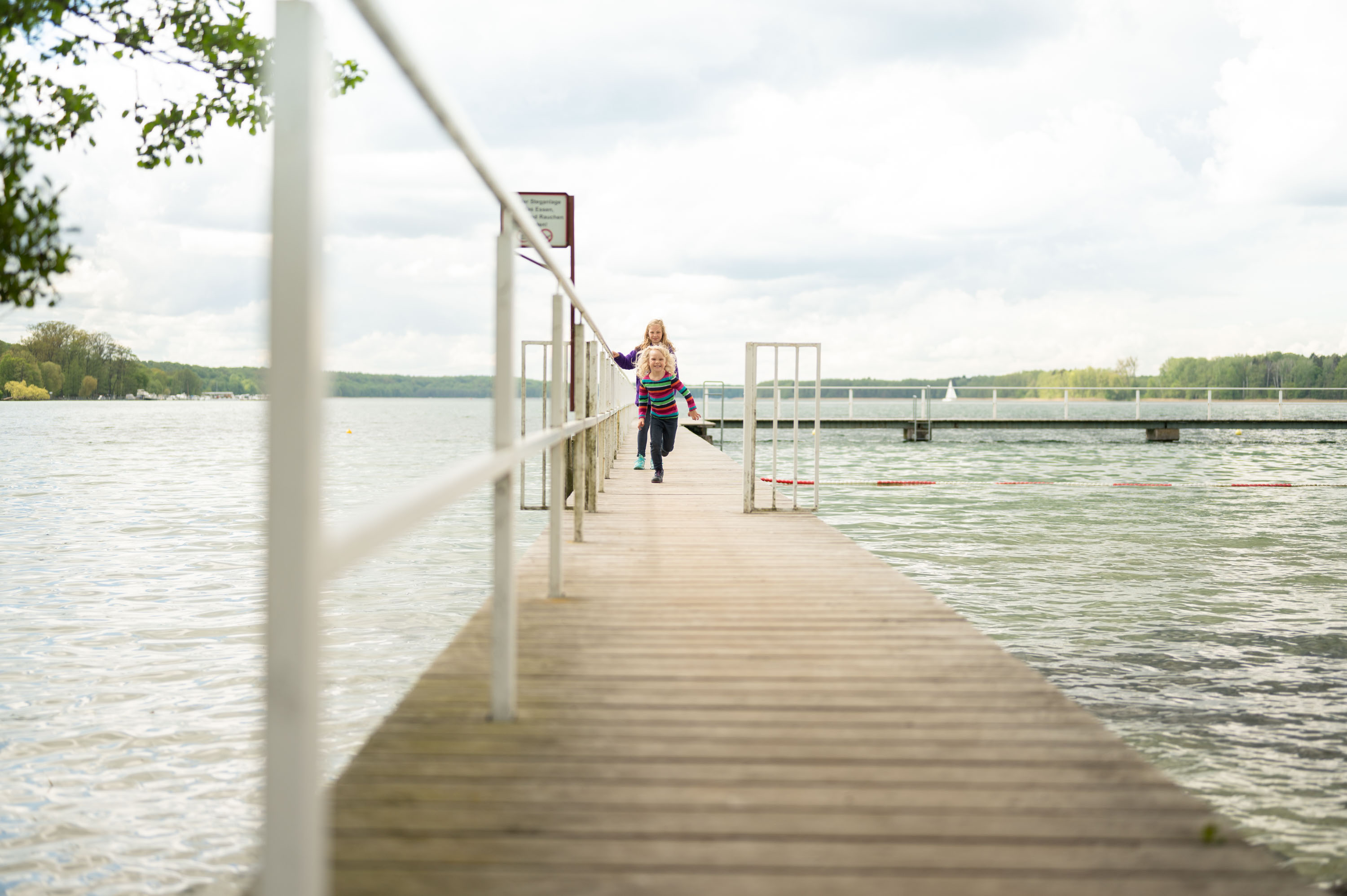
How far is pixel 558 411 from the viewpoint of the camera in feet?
10.9

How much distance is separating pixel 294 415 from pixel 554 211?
1034 centimetres

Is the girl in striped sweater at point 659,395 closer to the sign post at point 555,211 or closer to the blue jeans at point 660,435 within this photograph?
the blue jeans at point 660,435

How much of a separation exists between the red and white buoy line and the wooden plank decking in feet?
36.3

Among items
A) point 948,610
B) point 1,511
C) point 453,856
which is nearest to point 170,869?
point 453,856

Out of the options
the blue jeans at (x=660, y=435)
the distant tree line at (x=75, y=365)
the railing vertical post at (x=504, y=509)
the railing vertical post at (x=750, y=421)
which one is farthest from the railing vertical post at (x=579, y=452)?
the blue jeans at (x=660, y=435)

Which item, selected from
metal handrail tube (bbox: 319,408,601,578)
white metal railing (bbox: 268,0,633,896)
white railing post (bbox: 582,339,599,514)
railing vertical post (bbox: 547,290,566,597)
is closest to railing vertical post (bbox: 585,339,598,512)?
white railing post (bbox: 582,339,599,514)

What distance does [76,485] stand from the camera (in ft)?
61.9

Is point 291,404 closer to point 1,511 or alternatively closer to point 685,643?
point 685,643

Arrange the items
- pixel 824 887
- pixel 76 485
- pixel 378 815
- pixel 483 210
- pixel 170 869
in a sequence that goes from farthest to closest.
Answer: pixel 76 485 < pixel 170 869 < pixel 483 210 < pixel 378 815 < pixel 824 887

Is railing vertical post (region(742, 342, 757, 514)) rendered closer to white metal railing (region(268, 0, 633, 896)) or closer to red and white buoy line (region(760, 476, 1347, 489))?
white metal railing (region(268, 0, 633, 896))

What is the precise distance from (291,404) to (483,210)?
1.35 meters

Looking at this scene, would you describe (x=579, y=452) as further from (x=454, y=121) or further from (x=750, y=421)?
(x=454, y=121)

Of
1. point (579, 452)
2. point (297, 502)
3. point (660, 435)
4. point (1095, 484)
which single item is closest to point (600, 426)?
point (660, 435)

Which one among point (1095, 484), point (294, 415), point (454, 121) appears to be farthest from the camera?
point (1095, 484)
